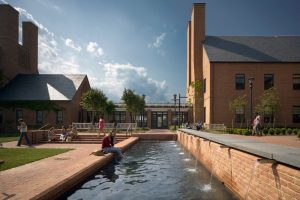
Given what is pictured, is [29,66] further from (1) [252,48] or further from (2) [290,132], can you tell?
(2) [290,132]

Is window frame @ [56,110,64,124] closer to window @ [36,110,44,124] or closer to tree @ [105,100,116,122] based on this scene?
window @ [36,110,44,124]

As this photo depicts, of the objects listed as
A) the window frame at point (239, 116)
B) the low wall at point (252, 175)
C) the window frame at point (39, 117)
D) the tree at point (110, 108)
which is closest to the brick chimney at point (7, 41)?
the window frame at point (39, 117)

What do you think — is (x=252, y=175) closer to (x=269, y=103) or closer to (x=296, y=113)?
(x=269, y=103)

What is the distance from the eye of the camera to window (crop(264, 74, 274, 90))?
3941cm

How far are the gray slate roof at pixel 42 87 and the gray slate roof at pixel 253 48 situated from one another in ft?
65.3

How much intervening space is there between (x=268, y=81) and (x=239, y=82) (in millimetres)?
3717

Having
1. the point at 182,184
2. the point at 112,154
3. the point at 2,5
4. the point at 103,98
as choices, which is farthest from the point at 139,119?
the point at 182,184

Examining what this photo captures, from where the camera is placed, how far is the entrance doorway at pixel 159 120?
173 feet

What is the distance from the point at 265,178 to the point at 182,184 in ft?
13.6

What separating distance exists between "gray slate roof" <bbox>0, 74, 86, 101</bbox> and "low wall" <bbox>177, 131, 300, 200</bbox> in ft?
114

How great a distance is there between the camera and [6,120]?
41656 mm

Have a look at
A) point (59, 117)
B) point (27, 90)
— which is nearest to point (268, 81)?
point (59, 117)

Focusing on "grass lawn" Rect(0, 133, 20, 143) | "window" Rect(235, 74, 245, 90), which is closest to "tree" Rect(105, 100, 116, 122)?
"window" Rect(235, 74, 245, 90)

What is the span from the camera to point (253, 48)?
139 ft
